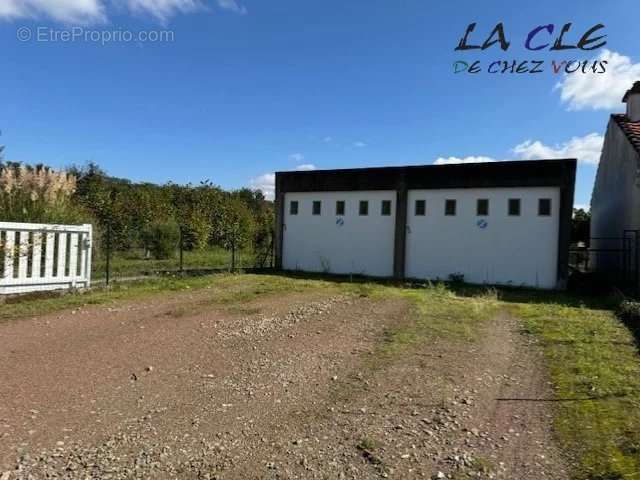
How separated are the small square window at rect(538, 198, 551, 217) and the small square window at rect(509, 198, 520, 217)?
60cm

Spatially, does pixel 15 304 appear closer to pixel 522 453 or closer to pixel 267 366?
pixel 267 366

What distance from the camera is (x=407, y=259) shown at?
17.1 metres

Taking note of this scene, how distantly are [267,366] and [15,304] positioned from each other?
18.4ft

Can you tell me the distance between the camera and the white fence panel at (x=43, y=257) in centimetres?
883

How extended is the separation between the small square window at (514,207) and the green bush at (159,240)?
1356 centimetres

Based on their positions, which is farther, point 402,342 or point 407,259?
point 407,259

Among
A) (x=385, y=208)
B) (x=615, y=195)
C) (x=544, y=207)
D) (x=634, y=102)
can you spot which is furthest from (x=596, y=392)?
(x=634, y=102)

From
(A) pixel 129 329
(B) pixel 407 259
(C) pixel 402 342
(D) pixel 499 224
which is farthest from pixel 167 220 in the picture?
(C) pixel 402 342

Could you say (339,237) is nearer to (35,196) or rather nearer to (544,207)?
(544,207)

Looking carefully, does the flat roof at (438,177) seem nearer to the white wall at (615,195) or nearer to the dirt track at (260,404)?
the white wall at (615,195)

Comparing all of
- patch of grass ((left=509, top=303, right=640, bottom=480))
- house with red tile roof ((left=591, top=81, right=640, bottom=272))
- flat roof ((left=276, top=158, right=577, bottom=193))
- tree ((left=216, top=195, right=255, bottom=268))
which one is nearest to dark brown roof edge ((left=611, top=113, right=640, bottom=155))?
house with red tile roof ((left=591, top=81, right=640, bottom=272))

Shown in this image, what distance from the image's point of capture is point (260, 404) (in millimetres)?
4305

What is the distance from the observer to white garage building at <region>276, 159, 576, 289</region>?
14.9 metres

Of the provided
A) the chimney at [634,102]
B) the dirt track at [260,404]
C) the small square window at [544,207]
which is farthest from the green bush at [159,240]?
the chimney at [634,102]
